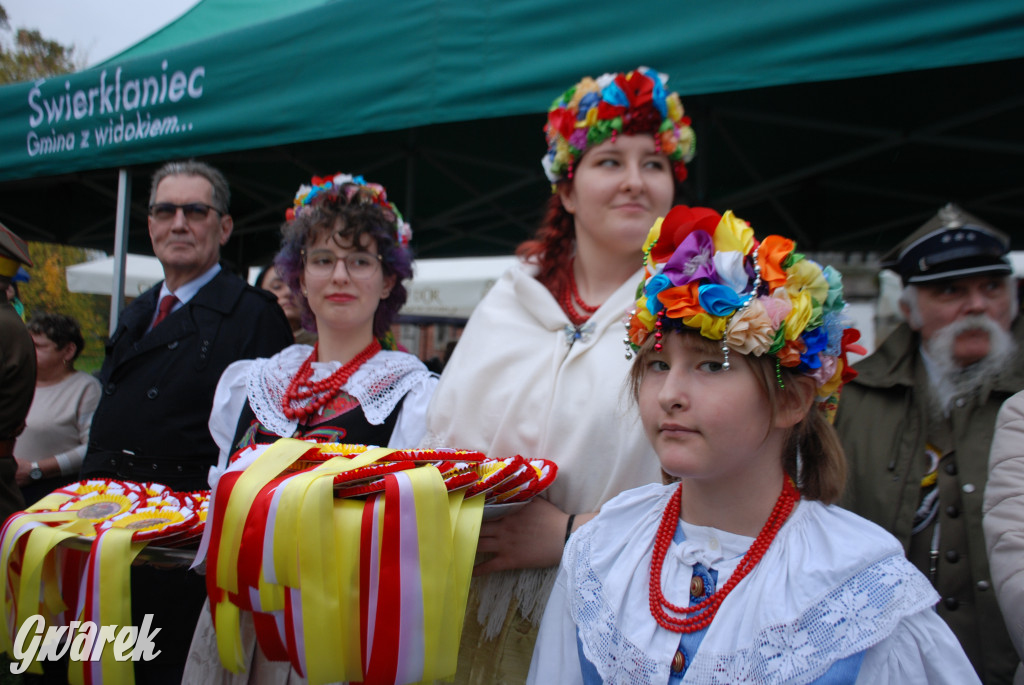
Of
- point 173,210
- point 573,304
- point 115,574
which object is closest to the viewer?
point 115,574

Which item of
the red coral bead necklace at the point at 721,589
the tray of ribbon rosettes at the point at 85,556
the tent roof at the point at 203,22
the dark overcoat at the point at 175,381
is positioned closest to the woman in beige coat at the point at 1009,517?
the red coral bead necklace at the point at 721,589

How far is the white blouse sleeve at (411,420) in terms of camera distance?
1.81 meters

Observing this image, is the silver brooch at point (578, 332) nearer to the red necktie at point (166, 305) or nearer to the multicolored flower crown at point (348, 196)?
the multicolored flower crown at point (348, 196)

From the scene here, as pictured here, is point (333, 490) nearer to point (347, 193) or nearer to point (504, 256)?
point (347, 193)

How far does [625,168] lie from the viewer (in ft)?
5.41

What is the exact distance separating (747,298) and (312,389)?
1.31 m

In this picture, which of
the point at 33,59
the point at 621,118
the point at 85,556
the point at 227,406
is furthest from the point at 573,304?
the point at 33,59

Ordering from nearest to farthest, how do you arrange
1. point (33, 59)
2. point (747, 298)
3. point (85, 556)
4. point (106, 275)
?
point (747, 298) → point (85, 556) → point (106, 275) → point (33, 59)

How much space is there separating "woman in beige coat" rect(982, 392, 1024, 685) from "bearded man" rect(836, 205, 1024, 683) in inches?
8.8

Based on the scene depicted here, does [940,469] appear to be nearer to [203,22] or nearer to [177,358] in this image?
[177,358]

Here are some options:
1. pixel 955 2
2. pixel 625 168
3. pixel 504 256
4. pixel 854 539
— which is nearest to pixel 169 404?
pixel 625 168

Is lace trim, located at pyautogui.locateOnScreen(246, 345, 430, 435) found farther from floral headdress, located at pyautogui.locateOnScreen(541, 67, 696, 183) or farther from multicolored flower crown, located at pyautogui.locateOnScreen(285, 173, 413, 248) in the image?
floral headdress, located at pyautogui.locateOnScreen(541, 67, 696, 183)

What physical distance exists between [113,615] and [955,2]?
2543mm

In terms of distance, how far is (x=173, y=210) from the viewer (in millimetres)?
2500
